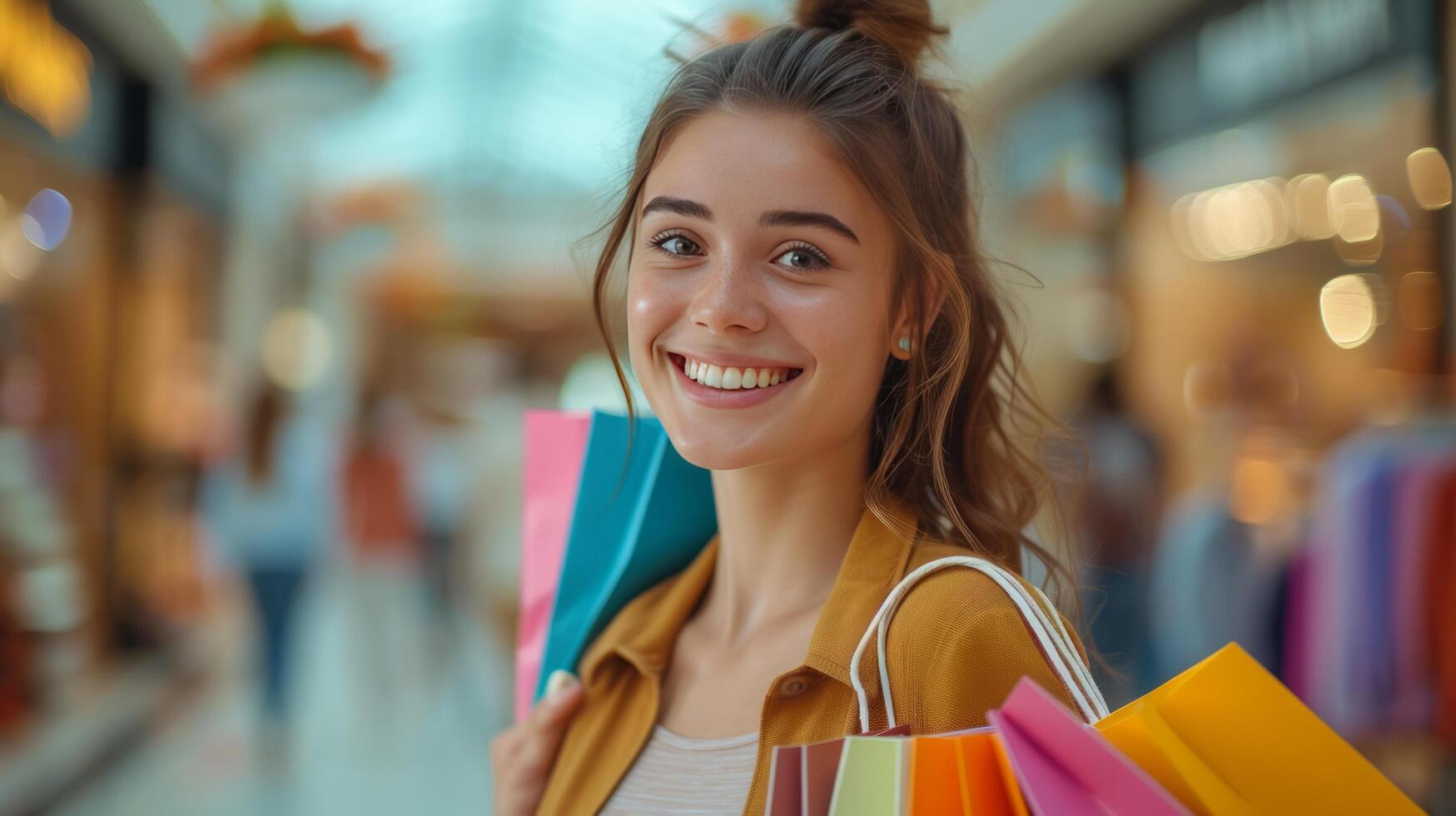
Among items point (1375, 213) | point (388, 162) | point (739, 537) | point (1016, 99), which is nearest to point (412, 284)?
point (388, 162)

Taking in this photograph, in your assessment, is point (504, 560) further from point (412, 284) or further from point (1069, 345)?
point (412, 284)

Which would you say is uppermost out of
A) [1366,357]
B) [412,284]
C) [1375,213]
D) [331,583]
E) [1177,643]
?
[412,284]

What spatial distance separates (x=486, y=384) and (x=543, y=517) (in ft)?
25.9

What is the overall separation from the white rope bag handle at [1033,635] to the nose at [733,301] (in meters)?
0.29

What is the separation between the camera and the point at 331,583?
36.5ft

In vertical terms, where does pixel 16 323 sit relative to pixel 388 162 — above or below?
below

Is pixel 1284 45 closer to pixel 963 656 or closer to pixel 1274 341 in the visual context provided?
pixel 1274 341

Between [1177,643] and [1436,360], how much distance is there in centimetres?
Result: 135

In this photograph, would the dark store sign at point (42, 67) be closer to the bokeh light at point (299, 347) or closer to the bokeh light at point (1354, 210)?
the bokeh light at point (299, 347)

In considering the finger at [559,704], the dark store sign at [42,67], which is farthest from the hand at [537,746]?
the dark store sign at [42,67]

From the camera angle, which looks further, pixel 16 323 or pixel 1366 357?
pixel 16 323

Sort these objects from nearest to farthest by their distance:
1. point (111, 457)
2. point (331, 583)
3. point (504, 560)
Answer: point (504, 560)
point (111, 457)
point (331, 583)

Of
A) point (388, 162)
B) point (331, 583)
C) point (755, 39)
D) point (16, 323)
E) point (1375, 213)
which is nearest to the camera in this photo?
point (755, 39)

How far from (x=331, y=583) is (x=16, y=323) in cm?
621
